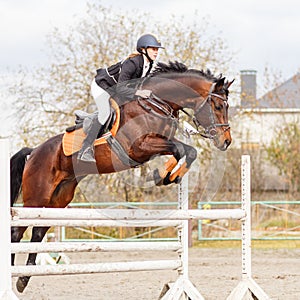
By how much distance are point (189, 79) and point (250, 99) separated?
448 inches

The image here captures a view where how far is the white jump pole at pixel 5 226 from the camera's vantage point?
12.4 feet

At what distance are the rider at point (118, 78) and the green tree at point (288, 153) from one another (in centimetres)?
1391

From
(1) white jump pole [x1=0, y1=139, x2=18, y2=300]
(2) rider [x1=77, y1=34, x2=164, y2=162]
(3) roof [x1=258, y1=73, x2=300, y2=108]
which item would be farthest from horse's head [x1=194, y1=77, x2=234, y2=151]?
(3) roof [x1=258, y1=73, x2=300, y2=108]

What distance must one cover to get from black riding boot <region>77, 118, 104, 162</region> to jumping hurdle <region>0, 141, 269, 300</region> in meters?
0.66

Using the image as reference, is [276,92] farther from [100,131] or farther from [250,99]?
[100,131]

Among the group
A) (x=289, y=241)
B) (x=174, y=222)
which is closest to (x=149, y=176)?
(x=174, y=222)

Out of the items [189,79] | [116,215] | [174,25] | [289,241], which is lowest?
[289,241]

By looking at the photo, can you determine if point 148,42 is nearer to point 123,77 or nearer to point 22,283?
point 123,77

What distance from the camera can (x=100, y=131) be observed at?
18.1ft

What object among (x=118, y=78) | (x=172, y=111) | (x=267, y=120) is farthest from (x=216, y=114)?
(x=267, y=120)

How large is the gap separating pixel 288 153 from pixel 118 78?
14.4 metres

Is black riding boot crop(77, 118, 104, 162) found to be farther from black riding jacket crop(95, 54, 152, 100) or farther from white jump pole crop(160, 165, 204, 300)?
white jump pole crop(160, 165, 204, 300)

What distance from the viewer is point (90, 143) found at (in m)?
5.50

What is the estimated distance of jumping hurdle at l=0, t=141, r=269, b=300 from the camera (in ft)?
12.5
